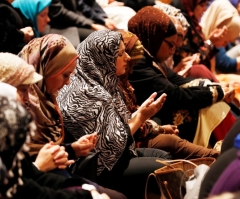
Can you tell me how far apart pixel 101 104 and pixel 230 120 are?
3.74ft

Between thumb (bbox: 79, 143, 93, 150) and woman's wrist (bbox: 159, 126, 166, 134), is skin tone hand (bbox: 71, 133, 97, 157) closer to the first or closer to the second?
thumb (bbox: 79, 143, 93, 150)

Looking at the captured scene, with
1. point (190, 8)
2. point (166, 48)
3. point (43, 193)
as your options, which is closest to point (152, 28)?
point (166, 48)

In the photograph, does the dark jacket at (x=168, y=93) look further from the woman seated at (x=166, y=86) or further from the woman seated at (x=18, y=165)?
the woman seated at (x=18, y=165)

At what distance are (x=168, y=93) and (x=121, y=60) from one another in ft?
1.68

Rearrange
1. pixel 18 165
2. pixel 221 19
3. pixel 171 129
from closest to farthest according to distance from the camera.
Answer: pixel 18 165
pixel 171 129
pixel 221 19

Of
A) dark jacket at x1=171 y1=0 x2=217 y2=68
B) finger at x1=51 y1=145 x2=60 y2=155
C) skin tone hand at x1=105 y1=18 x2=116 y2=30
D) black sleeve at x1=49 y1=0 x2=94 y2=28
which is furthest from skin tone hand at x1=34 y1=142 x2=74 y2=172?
skin tone hand at x1=105 y1=18 x2=116 y2=30

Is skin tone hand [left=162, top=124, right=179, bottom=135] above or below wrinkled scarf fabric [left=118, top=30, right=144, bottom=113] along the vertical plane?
below

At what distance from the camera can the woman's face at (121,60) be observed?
292cm

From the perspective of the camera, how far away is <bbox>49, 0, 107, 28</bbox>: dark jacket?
4.41 metres

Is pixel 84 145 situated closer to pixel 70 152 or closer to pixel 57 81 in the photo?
pixel 70 152

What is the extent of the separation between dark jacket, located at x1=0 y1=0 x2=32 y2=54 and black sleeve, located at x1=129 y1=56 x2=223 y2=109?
70cm

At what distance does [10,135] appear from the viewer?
5.46 feet

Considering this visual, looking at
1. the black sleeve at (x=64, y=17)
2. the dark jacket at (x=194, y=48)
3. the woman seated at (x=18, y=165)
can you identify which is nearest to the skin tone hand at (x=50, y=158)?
the woman seated at (x=18, y=165)

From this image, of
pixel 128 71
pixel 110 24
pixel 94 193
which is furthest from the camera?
pixel 110 24
